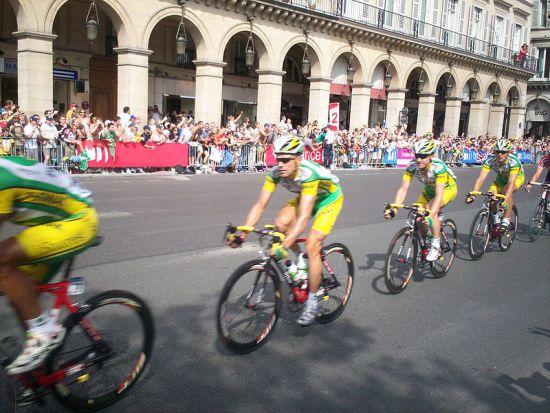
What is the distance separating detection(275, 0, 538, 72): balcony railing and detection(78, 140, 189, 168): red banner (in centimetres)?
1138

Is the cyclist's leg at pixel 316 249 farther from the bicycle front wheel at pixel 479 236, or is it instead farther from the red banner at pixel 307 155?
the red banner at pixel 307 155

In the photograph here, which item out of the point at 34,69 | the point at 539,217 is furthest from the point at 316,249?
the point at 34,69

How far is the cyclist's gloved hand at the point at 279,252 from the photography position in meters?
4.36

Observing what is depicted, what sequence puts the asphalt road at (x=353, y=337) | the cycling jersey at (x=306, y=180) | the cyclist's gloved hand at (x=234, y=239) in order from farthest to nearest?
the cycling jersey at (x=306, y=180) < the cyclist's gloved hand at (x=234, y=239) < the asphalt road at (x=353, y=337)


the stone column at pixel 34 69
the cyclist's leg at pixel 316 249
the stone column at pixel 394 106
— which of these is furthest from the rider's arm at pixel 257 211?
the stone column at pixel 394 106

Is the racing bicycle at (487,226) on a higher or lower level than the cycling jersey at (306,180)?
lower

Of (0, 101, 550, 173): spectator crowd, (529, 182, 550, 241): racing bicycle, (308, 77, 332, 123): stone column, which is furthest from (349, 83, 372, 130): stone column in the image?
(529, 182, 550, 241): racing bicycle

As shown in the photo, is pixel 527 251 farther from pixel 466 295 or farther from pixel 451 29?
pixel 451 29

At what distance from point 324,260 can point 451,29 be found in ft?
128

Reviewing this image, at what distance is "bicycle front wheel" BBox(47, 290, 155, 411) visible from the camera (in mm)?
3312

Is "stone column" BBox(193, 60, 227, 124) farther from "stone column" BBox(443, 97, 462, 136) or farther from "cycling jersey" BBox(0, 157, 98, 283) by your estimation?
"stone column" BBox(443, 97, 462, 136)

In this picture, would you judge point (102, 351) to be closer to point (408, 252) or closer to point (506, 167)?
point (408, 252)

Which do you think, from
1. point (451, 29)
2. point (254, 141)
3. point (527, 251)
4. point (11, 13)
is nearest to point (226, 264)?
point (527, 251)

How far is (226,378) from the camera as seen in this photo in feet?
12.9
